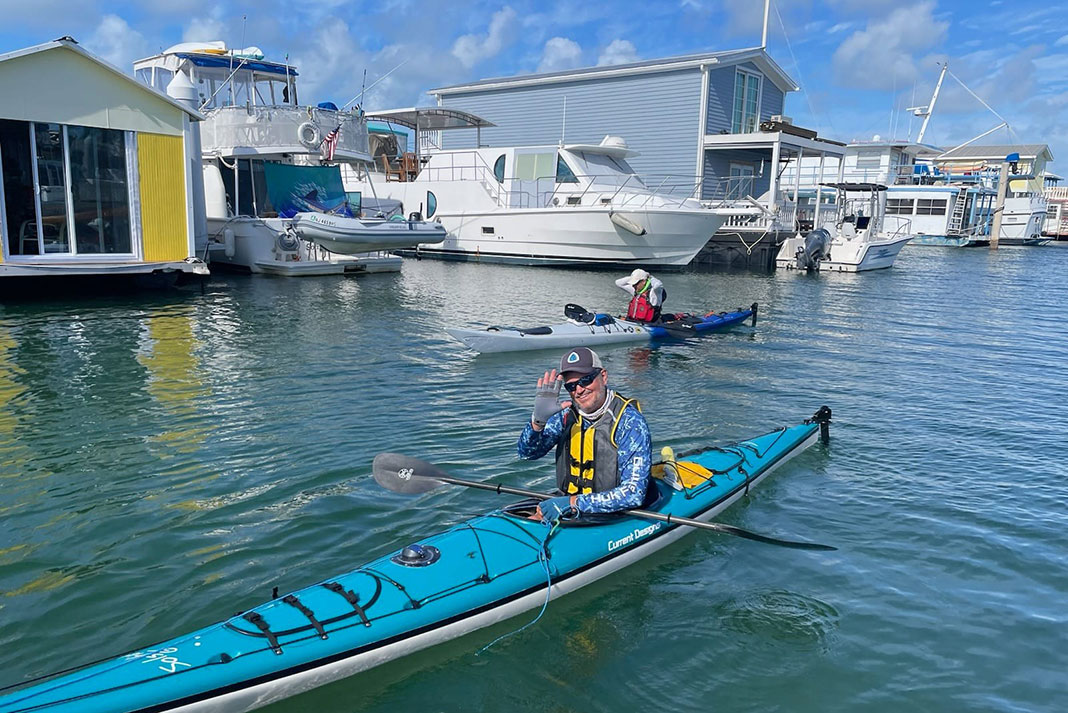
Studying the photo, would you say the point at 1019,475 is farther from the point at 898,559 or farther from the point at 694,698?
the point at 694,698

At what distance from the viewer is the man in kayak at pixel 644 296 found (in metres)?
13.8

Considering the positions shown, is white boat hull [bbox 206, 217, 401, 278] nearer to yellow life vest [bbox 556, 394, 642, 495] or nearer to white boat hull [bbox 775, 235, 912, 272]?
white boat hull [bbox 775, 235, 912, 272]

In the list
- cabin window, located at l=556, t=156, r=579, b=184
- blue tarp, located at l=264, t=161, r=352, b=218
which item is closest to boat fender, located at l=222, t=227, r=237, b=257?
blue tarp, located at l=264, t=161, r=352, b=218

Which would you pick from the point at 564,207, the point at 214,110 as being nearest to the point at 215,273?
the point at 214,110

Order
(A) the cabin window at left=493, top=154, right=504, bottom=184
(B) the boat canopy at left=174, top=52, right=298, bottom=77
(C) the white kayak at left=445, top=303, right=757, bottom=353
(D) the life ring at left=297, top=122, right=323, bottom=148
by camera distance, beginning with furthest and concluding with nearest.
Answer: (A) the cabin window at left=493, top=154, right=504, bottom=184 → (B) the boat canopy at left=174, top=52, right=298, bottom=77 → (D) the life ring at left=297, top=122, right=323, bottom=148 → (C) the white kayak at left=445, top=303, right=757, bottom=353

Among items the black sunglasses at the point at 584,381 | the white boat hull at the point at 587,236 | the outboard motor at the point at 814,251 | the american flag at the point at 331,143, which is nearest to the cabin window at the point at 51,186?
the american flag at the point at 331,143

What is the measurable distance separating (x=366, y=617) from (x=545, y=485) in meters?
3.24

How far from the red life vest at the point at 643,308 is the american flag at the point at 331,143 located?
1288 centimetres

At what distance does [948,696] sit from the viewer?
4512 millimetres

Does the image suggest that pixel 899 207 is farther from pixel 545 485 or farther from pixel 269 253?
pixel 545 485

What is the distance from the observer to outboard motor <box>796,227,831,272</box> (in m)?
29.3

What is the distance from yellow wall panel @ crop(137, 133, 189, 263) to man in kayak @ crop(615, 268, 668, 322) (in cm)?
999

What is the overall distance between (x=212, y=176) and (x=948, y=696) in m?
23.0

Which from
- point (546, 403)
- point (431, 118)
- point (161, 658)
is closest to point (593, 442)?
point (546, 403)
